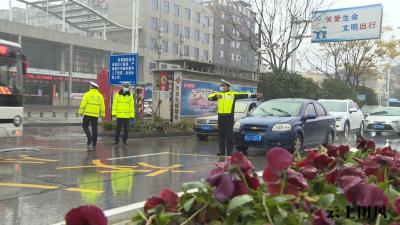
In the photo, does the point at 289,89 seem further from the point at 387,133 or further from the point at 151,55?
the point at 151,55

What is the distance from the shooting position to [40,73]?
5697cm

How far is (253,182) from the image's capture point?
204 centimetres

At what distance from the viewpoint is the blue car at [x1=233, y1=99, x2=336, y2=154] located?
11.6m

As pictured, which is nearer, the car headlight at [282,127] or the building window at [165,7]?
the car headlight at [282,127]

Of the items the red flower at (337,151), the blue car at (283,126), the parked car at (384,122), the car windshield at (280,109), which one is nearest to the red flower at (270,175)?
the red flower at (337,151)

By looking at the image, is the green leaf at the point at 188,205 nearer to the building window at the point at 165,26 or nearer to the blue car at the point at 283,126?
the blue car at the point at 283,126

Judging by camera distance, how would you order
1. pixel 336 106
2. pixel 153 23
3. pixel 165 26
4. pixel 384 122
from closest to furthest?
pixel 336 106
pixel 384 122
pixel 153 23
pixel 165 26

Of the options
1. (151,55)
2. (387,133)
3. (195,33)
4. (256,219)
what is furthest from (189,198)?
(195,33)

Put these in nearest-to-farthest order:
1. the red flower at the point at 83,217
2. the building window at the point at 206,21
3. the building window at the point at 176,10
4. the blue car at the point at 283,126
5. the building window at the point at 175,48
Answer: the red flower at the point at 83,217
the blue car at the point at 283,126
the building window at the point at 176,10
the building window at the point at 175,48
the building window at the point at 206,21

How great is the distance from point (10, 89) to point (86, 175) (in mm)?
3781

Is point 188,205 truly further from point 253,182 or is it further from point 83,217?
point 83,217

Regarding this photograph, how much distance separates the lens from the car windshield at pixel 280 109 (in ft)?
41.0

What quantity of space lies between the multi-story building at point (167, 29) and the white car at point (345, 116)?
153ft

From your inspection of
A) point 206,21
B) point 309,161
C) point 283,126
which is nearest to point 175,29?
point 206,21
